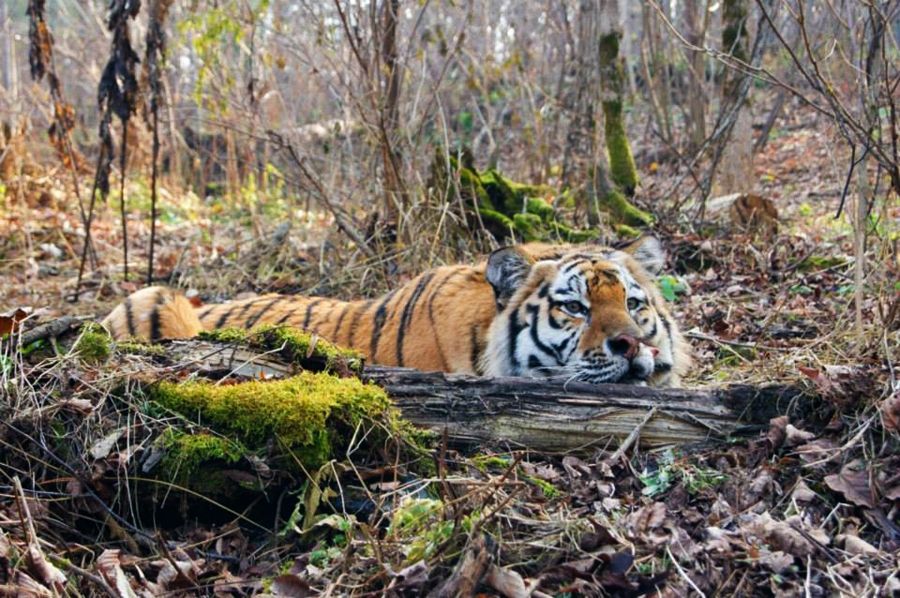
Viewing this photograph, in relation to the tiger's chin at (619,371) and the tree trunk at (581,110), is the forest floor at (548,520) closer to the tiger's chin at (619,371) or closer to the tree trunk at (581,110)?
the tiger's chin at (619,371)

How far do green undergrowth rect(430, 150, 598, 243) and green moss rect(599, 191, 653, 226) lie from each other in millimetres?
457

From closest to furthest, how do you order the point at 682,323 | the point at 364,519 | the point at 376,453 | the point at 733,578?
the point at 733,578 → the point at 364,519 → the point at 376,453 → the point at 682,323

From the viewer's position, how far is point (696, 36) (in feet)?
33.6

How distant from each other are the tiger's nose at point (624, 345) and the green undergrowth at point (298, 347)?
3.82 feet

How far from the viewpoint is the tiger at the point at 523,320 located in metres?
4.36

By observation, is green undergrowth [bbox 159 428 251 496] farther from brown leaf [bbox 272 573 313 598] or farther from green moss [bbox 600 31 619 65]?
green moss [bbox 600 31 619 65]

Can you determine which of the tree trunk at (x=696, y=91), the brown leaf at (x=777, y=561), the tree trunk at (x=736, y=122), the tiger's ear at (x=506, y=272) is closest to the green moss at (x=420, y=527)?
the brown leaf at (x=777, y=561)

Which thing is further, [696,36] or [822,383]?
[696,36]

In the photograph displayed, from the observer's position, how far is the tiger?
4355 mm

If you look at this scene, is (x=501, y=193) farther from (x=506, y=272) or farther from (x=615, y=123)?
(x=506, y=272)

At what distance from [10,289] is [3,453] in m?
5.37

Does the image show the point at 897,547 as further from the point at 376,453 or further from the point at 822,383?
the point at 376,453

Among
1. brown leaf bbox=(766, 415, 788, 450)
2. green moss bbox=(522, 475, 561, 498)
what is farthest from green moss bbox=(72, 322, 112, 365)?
brown leaf bbox=(766, 415, 788, 450)

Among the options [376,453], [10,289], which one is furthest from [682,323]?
[10,289]
